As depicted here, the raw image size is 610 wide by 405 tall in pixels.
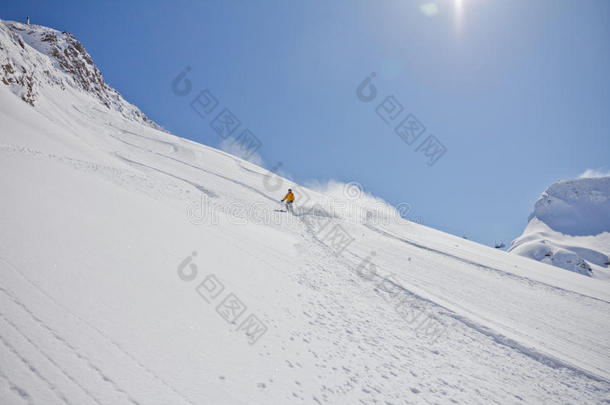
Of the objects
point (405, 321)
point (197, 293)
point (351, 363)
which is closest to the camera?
Answer: point (351, 363)

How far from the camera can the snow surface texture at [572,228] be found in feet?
315

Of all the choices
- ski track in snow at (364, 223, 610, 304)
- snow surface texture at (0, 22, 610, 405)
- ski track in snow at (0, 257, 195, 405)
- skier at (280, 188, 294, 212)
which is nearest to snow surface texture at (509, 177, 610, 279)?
ski track in snow at (364, 223, 610, 304)

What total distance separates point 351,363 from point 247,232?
713cm

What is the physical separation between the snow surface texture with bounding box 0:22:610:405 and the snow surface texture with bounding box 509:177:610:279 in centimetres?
12235

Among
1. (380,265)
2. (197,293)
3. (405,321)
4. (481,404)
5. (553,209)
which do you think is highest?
(553,209)

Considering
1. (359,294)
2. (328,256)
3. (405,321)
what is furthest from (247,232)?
(405,321)

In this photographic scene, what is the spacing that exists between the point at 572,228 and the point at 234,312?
182 metres

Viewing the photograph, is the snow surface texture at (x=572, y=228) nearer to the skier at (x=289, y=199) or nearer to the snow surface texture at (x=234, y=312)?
the snow surface texture at (x=234, y=312)

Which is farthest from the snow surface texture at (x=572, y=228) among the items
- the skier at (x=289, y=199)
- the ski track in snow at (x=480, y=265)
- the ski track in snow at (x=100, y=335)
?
the ski track in snow at (x=100, y=335)

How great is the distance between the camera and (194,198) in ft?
43.2

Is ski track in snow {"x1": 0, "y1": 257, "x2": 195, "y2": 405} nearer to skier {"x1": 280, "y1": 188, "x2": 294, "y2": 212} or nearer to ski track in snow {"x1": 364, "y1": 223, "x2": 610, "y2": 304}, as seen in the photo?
skier {"x1": 280, "y1": 188, "x2": 294, "y2": 212}

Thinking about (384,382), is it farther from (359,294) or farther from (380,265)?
(380,265)

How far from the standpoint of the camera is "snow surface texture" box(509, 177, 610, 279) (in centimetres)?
9606

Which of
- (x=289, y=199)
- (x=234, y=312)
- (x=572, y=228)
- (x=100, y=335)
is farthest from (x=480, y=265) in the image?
(x=572, y=228)
